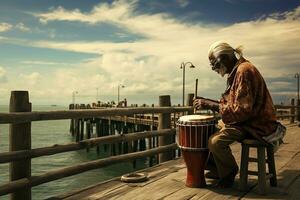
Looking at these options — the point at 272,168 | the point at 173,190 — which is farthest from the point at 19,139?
the point at 272,168

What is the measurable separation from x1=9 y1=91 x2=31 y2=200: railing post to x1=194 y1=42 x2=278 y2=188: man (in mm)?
2085

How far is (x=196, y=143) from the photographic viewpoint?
4.99 metres

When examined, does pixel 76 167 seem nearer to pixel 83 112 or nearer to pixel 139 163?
pixel 83 112

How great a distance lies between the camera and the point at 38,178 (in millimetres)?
4668

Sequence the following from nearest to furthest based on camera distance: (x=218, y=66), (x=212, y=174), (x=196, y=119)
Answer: (x=218, y=66) < (x=196, y=119) < (x=212, y=174)

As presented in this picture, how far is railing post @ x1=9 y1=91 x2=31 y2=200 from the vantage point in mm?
4527

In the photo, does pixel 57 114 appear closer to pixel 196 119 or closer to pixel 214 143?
pixel 196 119

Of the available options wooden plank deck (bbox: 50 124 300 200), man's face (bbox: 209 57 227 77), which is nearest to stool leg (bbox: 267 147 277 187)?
wooden plank deck (bbox: 50 124 300 200)

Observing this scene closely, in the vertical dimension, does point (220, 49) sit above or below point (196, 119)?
above

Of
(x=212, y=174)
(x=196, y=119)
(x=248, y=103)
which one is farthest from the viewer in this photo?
(x=212, y=174)

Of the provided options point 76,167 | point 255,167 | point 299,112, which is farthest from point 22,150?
point 299,112

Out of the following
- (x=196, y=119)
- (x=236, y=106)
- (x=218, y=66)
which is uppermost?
(x=218, y=66)

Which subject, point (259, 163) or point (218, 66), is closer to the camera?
point (259, 163)

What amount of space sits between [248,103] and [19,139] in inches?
106
